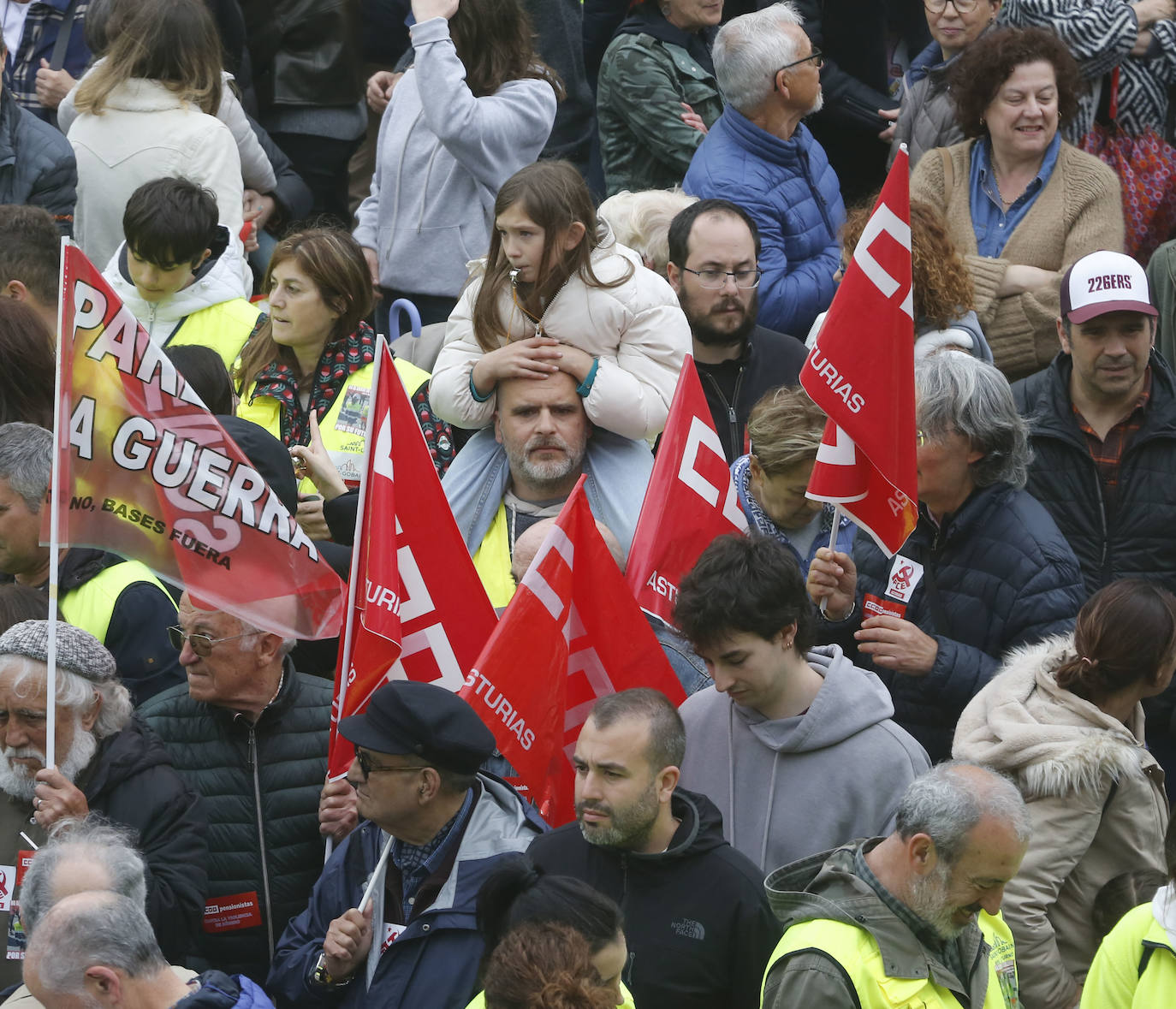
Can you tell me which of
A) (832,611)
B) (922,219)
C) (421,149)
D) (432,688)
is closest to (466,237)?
(421,149)

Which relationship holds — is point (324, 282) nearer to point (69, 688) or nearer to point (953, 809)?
point (69, 688)

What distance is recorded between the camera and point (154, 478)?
16.0 feet

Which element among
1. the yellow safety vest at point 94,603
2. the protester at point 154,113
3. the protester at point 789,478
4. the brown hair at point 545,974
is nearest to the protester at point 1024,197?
the protester at point 789,478

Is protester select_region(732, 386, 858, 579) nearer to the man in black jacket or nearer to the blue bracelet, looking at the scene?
the blue bracelet

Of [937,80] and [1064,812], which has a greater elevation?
[937,80]

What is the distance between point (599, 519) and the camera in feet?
19.0

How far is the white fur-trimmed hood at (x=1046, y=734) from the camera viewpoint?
4.37m

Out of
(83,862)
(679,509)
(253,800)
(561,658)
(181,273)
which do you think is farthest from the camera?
(181,273)

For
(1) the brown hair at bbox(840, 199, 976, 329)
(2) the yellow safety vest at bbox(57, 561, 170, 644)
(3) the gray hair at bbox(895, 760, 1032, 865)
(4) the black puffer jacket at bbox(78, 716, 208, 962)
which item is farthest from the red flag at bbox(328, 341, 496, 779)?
(1) the brown hair at bbox(840, 199, 976, 329)

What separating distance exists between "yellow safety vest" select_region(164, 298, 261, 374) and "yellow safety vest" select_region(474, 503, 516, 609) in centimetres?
168

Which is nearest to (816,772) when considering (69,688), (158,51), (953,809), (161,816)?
(953,809)

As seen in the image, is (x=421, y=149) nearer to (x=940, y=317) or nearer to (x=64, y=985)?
(x=940, y=317)

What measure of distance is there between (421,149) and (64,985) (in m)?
4.80

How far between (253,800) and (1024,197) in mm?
4029
